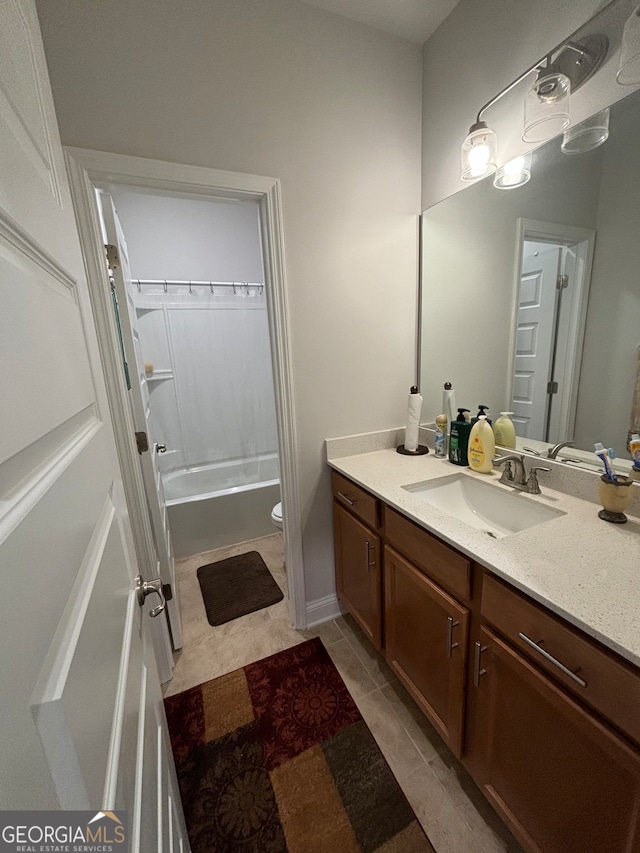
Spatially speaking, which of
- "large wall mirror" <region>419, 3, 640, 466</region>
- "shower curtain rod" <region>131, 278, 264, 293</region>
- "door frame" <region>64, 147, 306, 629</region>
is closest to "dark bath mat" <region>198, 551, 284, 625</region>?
"door frame" <region>64, 147, 306, 629</region>

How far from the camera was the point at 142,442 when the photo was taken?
1.39 m

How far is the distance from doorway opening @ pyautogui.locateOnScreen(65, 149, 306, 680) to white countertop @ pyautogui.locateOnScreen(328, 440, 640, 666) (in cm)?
83

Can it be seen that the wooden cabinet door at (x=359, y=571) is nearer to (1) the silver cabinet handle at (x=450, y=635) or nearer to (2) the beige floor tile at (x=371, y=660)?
(2) the beige floor tile at (x=371, y=660)

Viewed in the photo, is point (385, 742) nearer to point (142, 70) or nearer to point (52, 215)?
point (52, 215)

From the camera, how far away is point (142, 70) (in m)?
1.12

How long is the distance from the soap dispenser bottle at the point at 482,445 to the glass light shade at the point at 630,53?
41.1 inches

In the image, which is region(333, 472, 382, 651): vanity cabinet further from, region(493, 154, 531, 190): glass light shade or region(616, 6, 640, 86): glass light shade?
region(616, 6, 640, 86): glass light shade

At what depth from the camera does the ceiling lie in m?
1.29

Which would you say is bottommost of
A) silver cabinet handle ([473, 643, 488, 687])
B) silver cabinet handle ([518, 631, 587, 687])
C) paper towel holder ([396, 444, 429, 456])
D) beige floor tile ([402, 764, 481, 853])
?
beige floor tile ([402, 764, 481, 853])

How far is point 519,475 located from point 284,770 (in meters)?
1.33

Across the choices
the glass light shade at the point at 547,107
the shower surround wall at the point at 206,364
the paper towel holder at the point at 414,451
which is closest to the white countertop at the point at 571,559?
the paper towel holder at the point at 414,451

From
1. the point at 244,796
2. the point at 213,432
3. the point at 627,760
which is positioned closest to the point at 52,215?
the point at 627,760

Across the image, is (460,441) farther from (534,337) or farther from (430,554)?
(430,554)

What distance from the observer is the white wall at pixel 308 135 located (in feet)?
3.59
